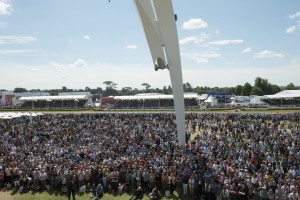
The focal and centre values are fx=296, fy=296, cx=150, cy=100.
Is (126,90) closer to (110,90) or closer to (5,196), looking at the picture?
(110,90)

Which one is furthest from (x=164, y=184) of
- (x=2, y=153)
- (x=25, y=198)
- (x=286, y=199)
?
(x=2, y=153)

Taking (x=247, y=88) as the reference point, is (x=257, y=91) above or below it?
below

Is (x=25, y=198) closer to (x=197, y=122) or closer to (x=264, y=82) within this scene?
(x=197, y=122)

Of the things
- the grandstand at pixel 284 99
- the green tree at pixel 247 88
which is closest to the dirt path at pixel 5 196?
the grandstand at pixel 284 99

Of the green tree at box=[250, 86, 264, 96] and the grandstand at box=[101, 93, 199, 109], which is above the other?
the green tree at box=[250, 86, 264, 96]

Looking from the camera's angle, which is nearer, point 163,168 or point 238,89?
point 163,168

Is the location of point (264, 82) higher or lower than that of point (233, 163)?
higher

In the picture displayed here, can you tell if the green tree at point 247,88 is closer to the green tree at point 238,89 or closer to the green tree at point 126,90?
the green tree at point 238,89

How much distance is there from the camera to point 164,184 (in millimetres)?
14195

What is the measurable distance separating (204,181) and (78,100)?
6255cm

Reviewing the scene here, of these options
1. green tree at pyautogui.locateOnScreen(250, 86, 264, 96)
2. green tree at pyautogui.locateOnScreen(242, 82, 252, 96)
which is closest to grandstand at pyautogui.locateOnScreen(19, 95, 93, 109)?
green tree at pyautogui.locateOnScreen(250, 86, 264, 96)

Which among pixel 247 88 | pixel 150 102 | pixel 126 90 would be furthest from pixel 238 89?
pixel 126 90

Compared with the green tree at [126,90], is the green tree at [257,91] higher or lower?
lower

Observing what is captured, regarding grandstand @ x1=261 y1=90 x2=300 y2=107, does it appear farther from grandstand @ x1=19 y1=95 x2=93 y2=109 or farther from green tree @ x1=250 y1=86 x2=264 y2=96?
grandstand @ x1=19 y1=95 x2=93 y2=109
